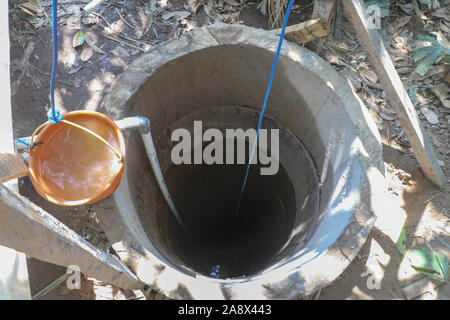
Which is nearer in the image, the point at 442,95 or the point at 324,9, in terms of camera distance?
the point at 324,9

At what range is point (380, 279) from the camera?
2838 millimetres

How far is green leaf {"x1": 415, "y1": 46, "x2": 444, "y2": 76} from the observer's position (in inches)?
150

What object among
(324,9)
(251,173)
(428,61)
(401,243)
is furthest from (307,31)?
(401,243)

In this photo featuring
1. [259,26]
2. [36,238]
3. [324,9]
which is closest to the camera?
[36,238]

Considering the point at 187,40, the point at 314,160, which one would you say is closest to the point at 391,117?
the point at 314,160

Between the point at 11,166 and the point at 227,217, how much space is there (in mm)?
3039

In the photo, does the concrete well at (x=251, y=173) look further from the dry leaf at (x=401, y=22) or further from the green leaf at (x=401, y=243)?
the dry leaf at (x=401, y=22)

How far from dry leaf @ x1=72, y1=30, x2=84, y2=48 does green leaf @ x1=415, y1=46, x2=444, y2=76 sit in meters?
3.71

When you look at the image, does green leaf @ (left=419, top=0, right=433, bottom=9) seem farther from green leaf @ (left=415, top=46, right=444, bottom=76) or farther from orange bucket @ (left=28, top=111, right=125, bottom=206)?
orange bucket @ (left=28, top=111, right=125, bottom=206)

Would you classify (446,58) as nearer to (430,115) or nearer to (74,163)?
(430,115)

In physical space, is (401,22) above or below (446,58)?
above

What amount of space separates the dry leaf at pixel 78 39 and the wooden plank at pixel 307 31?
2.28m

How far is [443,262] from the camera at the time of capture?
114 inches
